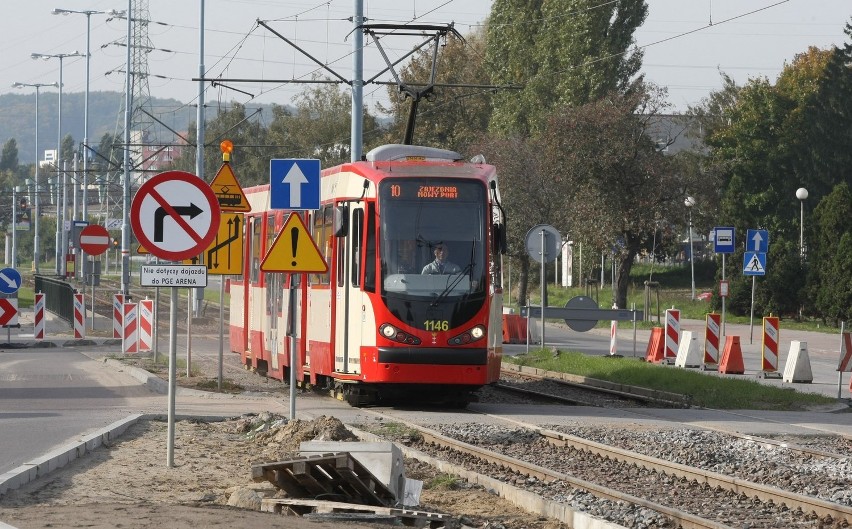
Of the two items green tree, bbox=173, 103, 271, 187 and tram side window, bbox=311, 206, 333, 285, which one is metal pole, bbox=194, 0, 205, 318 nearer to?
tram side window, bbox=311, 206, 333, 285

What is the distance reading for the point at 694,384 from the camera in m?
24.8

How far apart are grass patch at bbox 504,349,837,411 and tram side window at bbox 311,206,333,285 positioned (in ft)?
20.7

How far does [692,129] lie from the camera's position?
115m

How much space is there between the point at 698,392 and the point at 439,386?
18.6 feet

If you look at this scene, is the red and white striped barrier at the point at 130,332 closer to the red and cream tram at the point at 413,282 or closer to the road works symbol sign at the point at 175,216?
the red and cream tram at the point at 413,282

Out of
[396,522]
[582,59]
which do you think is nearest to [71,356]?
[396,522]

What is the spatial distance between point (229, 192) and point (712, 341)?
12968 mm

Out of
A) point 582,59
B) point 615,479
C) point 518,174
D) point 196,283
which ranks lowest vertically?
point 615,479

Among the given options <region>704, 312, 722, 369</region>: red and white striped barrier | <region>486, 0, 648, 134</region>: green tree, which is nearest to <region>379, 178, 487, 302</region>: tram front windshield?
<region>704, 312, 722, 369</region>: red and white striped barrier

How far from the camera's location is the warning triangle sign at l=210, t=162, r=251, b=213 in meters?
21.2

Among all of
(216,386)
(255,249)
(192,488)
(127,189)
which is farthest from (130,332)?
(127,189)

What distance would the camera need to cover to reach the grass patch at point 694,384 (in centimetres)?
2269

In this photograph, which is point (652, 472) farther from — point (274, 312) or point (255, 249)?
point (255, 249)

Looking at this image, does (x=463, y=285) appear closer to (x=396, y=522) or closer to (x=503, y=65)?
(x=396, y=522)
